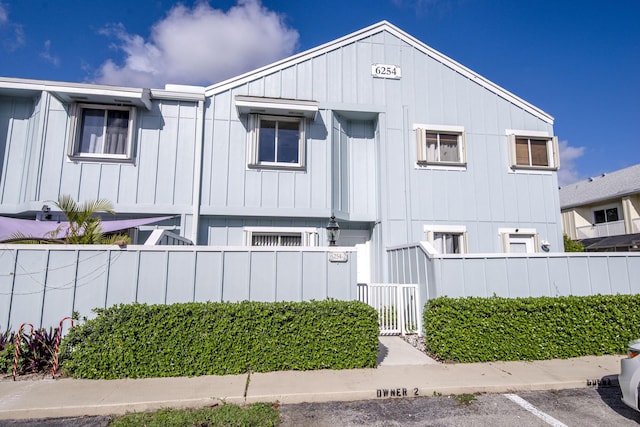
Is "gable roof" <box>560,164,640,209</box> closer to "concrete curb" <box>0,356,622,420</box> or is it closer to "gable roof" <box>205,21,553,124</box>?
"gable roof" <box>205,21,553,124</box>

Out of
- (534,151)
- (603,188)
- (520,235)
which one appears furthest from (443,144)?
(603,188)

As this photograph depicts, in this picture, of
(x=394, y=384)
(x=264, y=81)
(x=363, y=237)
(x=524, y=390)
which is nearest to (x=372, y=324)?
(x=394, y=384)

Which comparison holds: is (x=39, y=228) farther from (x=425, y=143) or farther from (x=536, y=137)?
(x=536, y=137)

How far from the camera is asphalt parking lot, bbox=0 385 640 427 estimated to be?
4.21m

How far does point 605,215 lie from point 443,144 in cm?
1971

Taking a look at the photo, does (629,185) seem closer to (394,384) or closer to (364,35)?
(364,35)

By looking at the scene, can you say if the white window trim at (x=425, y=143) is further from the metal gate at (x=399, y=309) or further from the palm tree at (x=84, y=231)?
the palm tree at (x=84, y=231)

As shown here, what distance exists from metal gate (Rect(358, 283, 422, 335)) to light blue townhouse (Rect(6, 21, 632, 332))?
0.52m

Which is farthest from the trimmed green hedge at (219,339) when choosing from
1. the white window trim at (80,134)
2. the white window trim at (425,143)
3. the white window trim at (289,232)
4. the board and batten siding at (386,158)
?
the white window trim at (425,143)

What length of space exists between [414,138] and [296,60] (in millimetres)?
4306

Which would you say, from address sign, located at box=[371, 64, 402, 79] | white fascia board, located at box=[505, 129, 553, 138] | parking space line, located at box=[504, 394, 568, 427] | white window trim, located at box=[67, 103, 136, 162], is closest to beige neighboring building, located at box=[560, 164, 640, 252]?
white fascia board, located at box=[505, 129, 553, 138]

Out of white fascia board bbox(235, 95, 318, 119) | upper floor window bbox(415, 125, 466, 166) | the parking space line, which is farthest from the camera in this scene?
upper floor window bbox(415, 125, 466, 166)

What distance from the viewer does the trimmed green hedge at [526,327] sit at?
20.7ft

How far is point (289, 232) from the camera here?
980 cm
